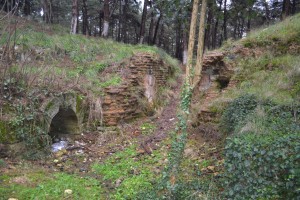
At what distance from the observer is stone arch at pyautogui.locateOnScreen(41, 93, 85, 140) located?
24.5 feet

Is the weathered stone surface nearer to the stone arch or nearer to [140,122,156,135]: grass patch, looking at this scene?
[140,122,156,135]: grass patch

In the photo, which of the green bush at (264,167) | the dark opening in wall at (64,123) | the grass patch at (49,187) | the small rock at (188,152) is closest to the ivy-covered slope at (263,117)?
the green bush at (264,167)

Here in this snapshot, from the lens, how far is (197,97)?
9086 mm

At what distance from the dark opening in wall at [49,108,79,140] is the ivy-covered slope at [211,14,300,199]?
13.8 ft

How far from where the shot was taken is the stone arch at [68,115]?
24.5 ft

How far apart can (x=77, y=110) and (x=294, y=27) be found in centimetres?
737

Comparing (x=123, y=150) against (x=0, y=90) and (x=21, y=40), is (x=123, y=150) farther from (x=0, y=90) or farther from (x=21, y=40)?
(x=21, y=40)

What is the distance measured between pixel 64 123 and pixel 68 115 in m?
0.37

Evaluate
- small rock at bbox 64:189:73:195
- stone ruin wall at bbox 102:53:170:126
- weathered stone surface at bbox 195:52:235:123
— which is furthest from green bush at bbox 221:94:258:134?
stone ruin wall at bbox 102:53:170:126

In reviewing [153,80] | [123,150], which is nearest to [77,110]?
[123,150]

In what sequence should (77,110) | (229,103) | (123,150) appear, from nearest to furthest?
(229,103) < (123,150) < (77,110)

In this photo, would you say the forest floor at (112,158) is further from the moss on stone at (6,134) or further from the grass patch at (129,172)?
the moss on stone at (6,134)

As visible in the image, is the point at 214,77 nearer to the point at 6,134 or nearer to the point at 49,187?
the point at 49,187

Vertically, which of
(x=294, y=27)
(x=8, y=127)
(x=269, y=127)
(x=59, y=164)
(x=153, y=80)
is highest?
(x=294, y=27)
